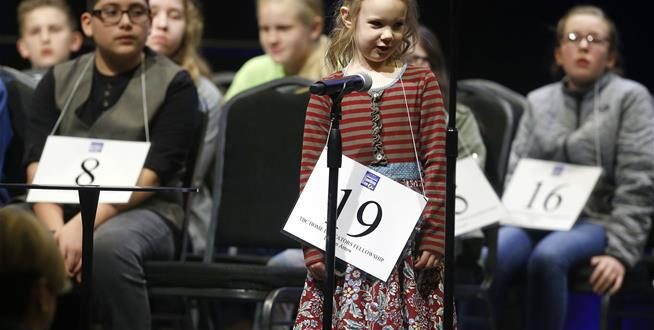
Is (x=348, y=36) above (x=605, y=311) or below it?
above

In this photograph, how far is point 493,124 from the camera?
15.5 feet

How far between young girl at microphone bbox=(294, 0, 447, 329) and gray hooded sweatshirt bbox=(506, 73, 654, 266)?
1.50 metres

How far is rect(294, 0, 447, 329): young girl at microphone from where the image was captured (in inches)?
127

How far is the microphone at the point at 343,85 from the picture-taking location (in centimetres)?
297

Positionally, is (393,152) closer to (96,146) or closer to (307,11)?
(96,146)

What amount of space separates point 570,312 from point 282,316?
113 cm

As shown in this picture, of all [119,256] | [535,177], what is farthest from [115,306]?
[535,177]

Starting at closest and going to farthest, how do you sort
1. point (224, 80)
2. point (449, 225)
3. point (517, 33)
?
point (449, 225) < point (224, 80) < point (517, 33)

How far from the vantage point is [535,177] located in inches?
184

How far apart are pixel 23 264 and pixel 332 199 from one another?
986 mm

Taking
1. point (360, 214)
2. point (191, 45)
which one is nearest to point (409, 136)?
point (360, 214)

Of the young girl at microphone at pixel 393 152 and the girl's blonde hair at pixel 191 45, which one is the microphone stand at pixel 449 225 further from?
the girl's blonde hair at pixel 191 45

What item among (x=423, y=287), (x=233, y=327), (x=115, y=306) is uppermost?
(x=423, y=287)

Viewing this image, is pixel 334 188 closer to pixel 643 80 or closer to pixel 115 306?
pixel 115 306
